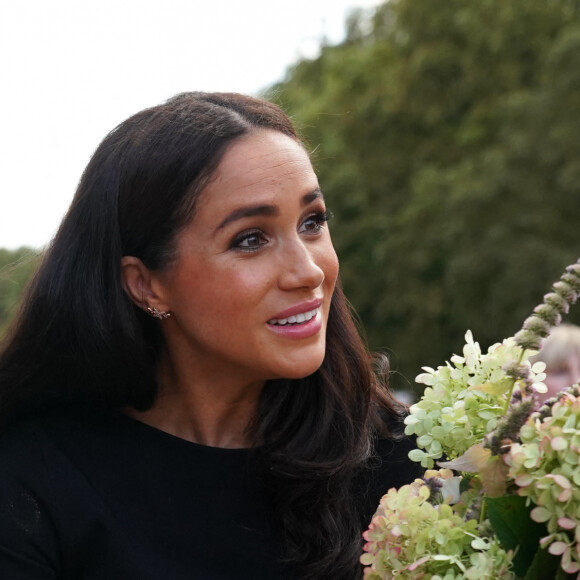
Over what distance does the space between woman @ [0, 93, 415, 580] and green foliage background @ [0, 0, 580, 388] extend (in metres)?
14.7

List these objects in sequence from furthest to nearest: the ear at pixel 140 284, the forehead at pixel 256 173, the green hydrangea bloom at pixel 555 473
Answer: the ear at pixel 140 284 < the forehead at pixel 256 173 < the green hydrangea bloom at pixel 555 473

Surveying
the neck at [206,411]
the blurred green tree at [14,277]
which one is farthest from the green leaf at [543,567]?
the blurred green tree at [14,277]

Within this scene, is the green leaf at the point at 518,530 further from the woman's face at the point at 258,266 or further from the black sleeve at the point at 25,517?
the black sleeve at the point at 25,517

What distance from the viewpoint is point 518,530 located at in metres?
1.95

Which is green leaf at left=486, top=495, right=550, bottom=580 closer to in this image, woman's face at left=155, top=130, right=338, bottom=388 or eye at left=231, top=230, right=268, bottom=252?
woman's face at left=155, top=130, right=338, bottom=388

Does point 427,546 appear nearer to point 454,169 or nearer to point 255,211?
point 255,211

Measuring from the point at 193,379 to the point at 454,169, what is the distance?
18194 mm

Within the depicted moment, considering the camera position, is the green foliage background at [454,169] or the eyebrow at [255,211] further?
the green foliage background at [454,169]

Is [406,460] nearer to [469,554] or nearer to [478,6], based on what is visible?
[469,554]

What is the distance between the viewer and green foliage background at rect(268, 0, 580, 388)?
18.9 meters

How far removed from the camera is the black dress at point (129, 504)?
10.1 ft

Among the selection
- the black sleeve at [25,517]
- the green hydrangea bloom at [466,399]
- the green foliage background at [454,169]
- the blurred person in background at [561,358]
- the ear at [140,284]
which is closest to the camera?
the green hydrangea bloom at [466,399]

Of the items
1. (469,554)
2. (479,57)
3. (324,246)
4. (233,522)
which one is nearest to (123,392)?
(233,522)

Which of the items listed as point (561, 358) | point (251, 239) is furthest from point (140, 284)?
point (561, 358)
